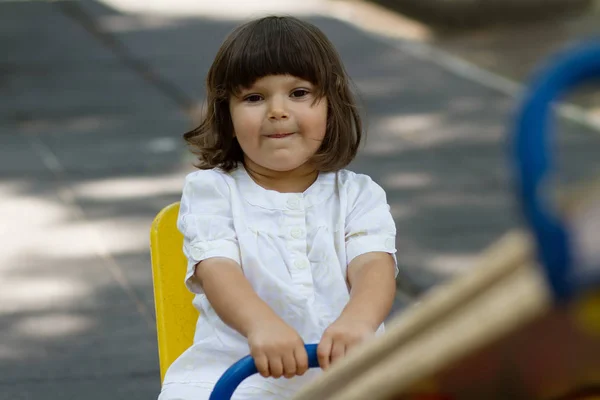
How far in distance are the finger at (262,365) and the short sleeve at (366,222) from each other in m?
0.46

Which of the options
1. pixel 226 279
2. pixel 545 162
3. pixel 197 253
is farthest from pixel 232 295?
pixel 545 162

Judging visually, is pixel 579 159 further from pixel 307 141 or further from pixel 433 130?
pixel 307 141

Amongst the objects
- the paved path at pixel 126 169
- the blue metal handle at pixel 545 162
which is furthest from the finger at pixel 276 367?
the paved path at pixel 126 169

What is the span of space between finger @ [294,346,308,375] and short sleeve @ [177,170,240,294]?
35cm

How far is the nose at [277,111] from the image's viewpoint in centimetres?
227

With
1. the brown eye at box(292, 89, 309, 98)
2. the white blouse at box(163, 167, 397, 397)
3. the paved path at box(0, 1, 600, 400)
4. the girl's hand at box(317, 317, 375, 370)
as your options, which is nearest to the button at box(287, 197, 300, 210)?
the white blouse at box(163, 167, 397, 397)

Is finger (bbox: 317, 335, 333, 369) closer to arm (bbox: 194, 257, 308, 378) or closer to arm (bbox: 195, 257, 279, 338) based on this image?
arm (bbox: 194, 257, 308, 378)

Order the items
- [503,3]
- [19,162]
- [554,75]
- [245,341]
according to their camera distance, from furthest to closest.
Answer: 1. [503,3]
2. [19,162]
3. [245,341]
4. [554,75]

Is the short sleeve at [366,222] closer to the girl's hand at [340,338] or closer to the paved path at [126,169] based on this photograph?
the girl's hand at [340,338]

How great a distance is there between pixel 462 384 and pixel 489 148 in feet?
17.4

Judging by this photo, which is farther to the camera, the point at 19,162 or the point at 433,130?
the point at 433,130

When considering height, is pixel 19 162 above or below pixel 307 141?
below

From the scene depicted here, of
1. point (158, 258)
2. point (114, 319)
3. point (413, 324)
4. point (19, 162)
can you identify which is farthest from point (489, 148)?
point (413, 324)

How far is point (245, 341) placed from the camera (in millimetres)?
2246
